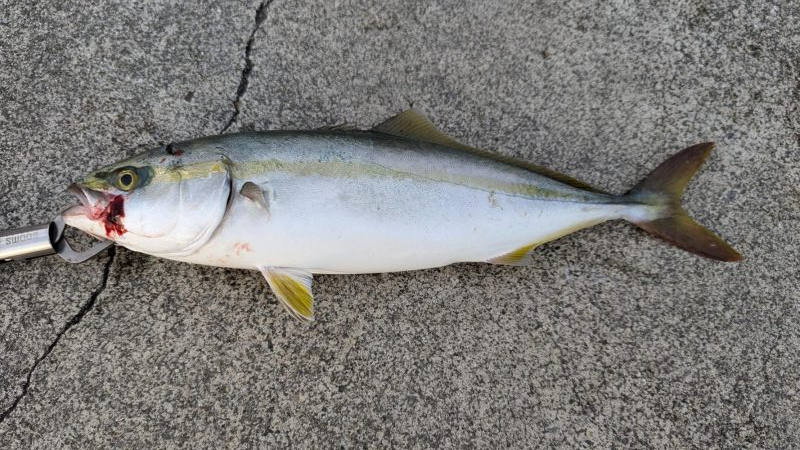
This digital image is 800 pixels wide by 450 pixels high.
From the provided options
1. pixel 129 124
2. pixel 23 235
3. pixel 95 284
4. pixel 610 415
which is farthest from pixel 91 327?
pixel 610 415

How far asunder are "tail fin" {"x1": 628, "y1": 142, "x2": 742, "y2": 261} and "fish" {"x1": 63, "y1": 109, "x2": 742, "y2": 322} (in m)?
0.01

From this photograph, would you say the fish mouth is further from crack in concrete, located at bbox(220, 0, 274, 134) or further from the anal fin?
the anal fin

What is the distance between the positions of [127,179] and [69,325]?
2.69 feet

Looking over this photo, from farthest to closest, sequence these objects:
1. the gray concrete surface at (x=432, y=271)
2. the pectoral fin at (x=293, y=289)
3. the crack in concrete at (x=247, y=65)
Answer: the crack in concrete at (x=247, y=65) → the gray concrete surface at (x=432, y=271) → the pectoral fin at (x=293, y=289)

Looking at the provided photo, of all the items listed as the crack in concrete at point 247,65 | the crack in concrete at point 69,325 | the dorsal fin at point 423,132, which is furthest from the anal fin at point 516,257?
the crack in concrete at point 69,325

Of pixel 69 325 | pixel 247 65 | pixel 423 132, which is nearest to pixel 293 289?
pixel 423 132

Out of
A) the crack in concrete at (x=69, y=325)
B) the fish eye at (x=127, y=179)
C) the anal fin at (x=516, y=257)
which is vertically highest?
the fish eye at (x=127, y=179)

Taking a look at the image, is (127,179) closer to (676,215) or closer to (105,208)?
(105,208)

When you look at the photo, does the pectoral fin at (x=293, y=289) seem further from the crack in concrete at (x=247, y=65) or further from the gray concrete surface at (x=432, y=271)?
the crack in concrete at (x=247, y=65)

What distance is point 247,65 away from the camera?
2.50m

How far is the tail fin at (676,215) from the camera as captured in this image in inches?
88.9

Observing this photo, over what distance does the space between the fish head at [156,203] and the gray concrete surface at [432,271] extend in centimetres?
42

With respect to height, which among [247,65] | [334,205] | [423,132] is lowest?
[334,205]

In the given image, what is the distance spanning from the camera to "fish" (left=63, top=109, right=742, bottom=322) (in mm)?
1831
